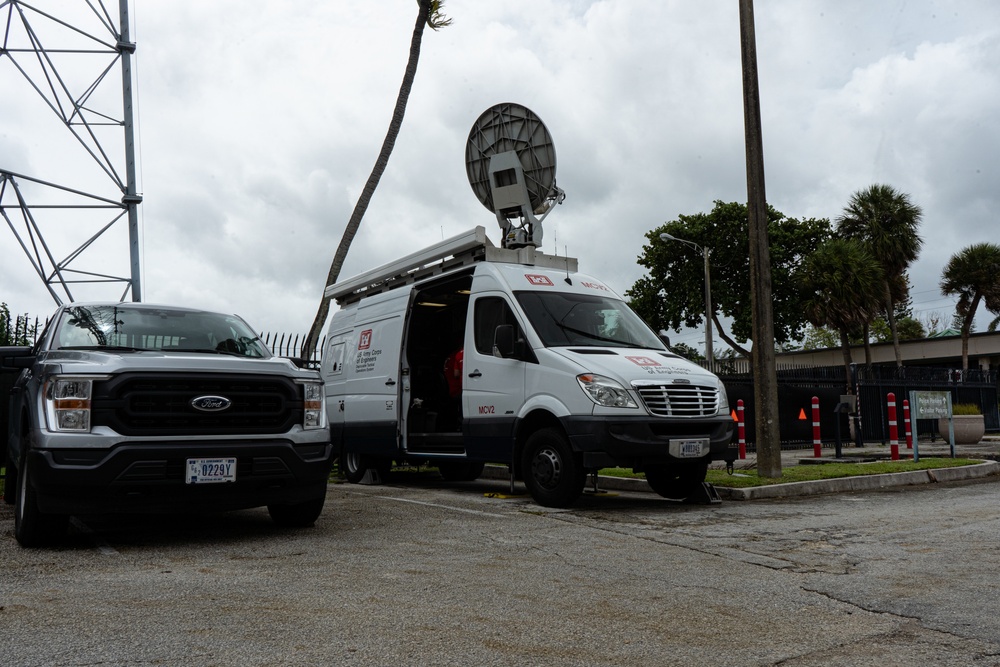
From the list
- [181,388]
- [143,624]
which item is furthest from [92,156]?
[143,624]

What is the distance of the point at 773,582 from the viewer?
514 cm

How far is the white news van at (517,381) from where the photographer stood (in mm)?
8336

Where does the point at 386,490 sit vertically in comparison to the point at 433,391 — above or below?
below

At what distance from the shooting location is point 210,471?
6.18 m

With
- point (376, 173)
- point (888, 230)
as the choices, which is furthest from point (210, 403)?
point (888, 230)

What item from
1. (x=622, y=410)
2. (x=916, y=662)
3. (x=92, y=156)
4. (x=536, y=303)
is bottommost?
(x=916, y=662)

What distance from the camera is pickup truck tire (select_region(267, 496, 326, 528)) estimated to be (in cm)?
710

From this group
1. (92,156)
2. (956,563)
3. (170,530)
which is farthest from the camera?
(92,156)

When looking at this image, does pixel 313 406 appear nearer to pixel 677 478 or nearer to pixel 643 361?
pixel 643 361

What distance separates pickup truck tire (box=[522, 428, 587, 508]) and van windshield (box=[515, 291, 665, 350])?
0.98 meters

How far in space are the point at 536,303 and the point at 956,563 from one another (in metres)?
4.82

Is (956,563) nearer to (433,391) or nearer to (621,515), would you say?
(621,515)

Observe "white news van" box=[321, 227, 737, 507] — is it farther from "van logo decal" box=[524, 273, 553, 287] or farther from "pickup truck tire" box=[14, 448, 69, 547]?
"pickup truck tire" box=[14, 448, 69, 547]

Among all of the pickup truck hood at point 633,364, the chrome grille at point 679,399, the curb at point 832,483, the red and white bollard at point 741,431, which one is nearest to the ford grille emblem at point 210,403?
the pickup truck hood at point 633,364
